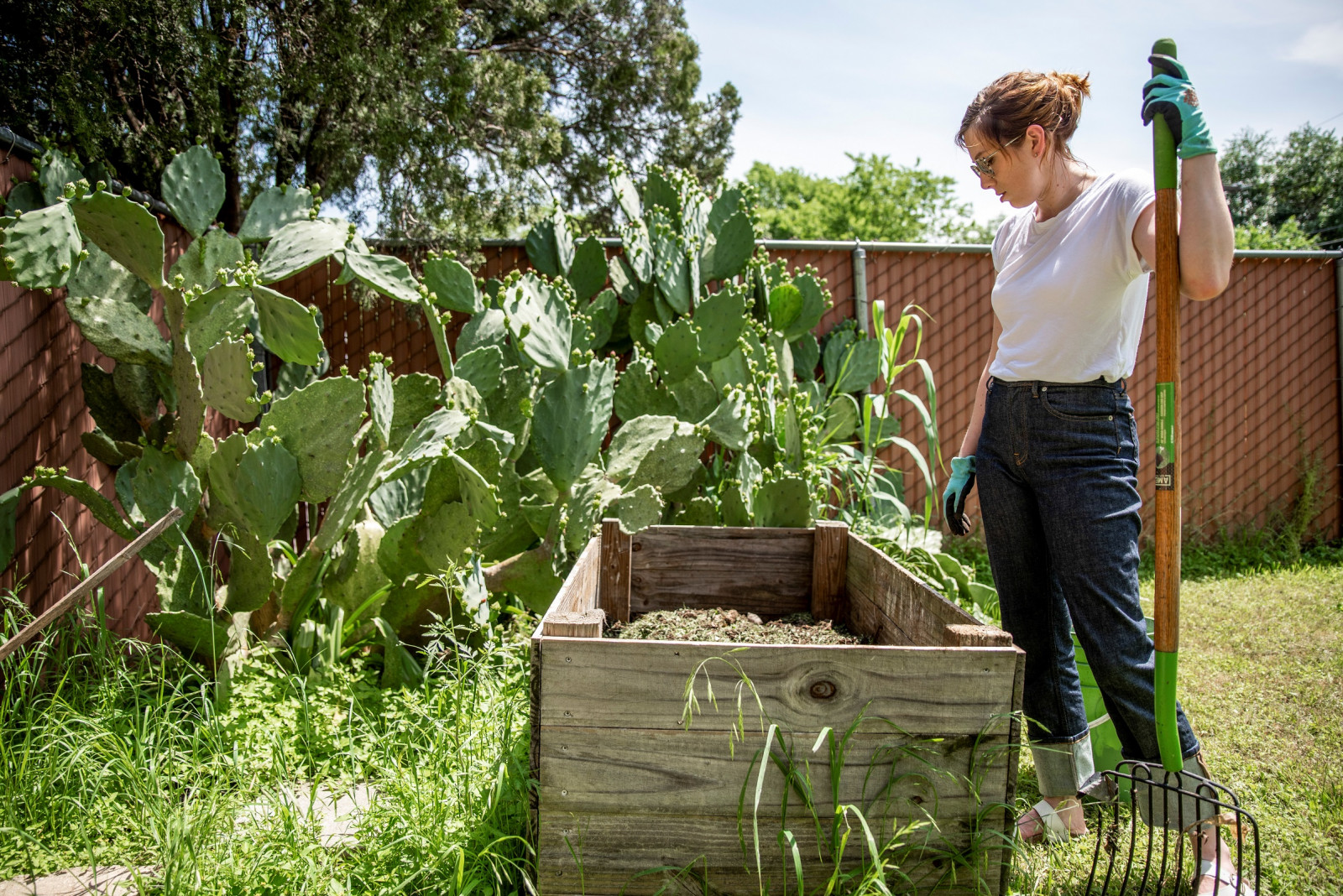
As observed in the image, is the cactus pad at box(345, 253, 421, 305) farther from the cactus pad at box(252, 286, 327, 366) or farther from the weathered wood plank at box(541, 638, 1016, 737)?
the weathered wood plank at box(541, 638, 1016, 737)

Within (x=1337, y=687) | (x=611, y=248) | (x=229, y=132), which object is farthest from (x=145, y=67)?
(x=1337, y=687)

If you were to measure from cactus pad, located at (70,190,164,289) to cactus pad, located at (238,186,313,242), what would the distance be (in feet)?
1.02

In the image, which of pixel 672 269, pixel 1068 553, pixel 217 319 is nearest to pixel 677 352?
pixel 672 269

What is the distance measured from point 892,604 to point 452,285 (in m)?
1.78

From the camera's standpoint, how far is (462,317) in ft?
12.9

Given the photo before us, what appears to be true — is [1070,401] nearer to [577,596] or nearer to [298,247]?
[577,596]

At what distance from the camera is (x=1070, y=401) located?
157 cm

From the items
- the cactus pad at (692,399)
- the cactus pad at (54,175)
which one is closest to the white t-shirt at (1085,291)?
the cactus pad at (692,399)

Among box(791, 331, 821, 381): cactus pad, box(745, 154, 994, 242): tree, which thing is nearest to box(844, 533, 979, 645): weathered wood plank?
box(791, 331, 821, 381): cactus pad

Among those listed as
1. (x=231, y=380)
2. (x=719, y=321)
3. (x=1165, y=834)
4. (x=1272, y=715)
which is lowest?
(x=1272, y=715)

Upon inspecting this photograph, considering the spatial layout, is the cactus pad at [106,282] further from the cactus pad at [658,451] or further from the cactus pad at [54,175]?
the cactus pad at [658,451]

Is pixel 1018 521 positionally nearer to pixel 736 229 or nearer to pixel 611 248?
pixel 736 229

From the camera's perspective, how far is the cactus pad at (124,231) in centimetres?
205

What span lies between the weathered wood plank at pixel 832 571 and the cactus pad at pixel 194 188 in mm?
1862
